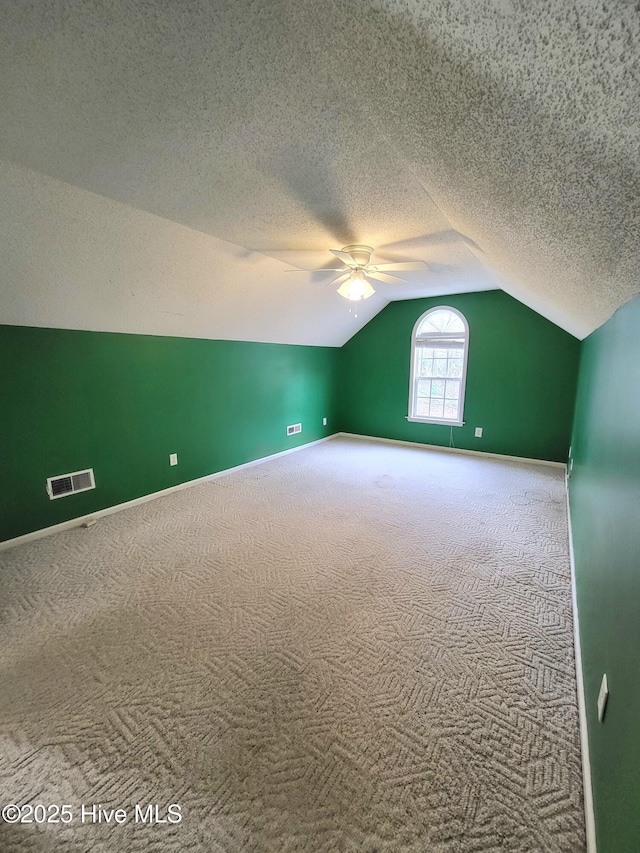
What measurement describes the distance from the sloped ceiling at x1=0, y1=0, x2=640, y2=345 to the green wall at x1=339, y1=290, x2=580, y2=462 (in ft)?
8.19

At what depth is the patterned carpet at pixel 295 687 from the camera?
1.11 metres

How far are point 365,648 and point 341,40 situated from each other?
215 centimetres

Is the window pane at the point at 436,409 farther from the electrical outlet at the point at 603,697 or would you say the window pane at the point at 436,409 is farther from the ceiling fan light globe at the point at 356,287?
the electrical outlet at the point at 603,697

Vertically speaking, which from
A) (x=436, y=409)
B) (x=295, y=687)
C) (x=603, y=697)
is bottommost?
(x=295, y=687)

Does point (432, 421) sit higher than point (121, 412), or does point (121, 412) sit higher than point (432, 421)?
point (121, 412)

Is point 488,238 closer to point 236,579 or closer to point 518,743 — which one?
point 518,743

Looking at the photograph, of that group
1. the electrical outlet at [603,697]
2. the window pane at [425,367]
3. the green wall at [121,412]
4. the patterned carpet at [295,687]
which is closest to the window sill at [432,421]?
the window pane at [425,367]

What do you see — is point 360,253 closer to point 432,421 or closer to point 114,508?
point 114,508

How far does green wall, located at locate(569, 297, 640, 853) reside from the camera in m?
0.85

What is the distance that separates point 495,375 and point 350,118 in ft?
13.7

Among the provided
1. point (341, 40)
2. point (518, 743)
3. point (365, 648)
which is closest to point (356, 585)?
point (365, 648)

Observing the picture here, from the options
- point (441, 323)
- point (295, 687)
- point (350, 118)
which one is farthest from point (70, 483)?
point (441, 323)

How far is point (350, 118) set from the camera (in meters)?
1.17

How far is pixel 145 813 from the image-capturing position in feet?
3.68
